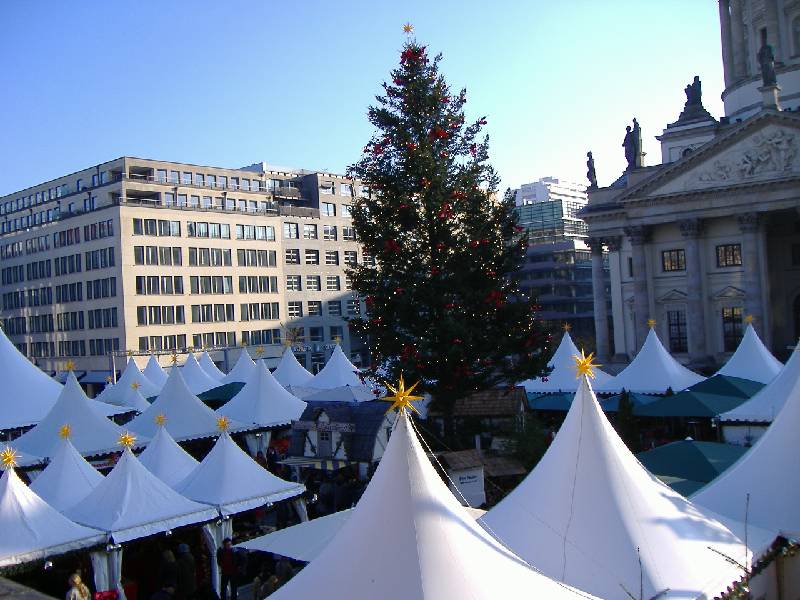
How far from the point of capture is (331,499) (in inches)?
736

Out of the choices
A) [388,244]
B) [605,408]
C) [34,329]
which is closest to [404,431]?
[388,244]

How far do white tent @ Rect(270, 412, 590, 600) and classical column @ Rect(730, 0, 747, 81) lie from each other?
2288 inches

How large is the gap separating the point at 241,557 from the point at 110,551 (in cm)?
254

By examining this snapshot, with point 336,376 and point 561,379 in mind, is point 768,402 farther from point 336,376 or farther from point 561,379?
point 336,376

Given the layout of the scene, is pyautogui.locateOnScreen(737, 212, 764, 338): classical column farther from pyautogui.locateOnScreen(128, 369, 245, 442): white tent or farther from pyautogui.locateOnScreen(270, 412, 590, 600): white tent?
pyautogui.locateOnScreen(270, 412, 590, 600): white tent

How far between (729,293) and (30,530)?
134 ft

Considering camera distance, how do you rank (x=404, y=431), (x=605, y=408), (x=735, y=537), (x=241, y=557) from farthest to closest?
(x=605, y=408) < (x=241, y=557) < (x=735, y=537) < (x=404, y=431)

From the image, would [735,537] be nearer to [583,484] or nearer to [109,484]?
[583,484]

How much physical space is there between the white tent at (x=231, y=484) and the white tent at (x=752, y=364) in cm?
1760

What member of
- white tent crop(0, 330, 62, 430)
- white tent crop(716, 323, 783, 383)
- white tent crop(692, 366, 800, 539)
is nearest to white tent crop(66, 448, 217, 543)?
white tent crop(692, 366, 800, 539)

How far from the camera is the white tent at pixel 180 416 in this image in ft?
87.7

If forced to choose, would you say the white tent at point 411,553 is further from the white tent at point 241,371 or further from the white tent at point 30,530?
the white tent at point 241,371

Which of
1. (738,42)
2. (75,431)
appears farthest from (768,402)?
A: (738,42)

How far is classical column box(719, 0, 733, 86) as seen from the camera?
59.8 metres
